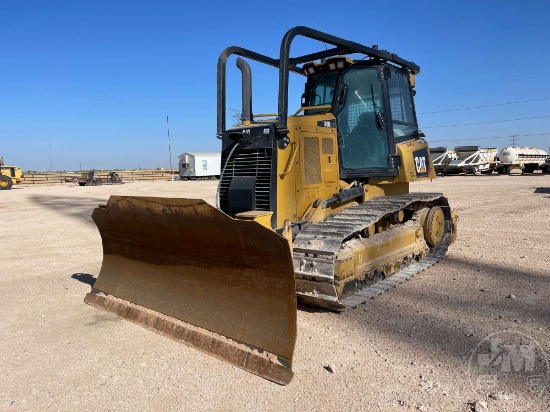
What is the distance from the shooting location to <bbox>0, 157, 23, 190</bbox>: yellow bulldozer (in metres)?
33.9

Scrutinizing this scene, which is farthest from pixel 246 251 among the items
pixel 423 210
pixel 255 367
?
pixel 423 210

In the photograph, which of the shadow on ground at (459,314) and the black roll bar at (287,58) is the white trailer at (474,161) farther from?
the shadow on ground at (459,314)

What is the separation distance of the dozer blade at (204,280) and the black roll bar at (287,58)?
1533 millimetres

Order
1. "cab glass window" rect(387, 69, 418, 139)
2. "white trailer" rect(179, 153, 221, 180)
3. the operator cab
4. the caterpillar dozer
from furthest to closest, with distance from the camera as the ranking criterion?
1. "white trailer" rect(179, 153, 221, 180)
2. "cab glass window" rect(387, 69, 418, 139)
3. the operator cab
4. the caterpillar dozer

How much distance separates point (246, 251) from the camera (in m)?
3.70

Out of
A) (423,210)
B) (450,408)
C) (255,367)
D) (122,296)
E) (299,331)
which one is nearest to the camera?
(450,408)

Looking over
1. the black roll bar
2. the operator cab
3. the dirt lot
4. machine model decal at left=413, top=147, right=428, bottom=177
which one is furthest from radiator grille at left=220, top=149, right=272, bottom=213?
machine model decal at left=413, top=147, right=428, bottom=177

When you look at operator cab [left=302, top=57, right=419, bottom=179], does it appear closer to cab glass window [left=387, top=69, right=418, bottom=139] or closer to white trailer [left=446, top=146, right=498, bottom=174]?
cab glass window [left=387, top=69, right=418, bottom=139]

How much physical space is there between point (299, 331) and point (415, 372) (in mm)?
1200

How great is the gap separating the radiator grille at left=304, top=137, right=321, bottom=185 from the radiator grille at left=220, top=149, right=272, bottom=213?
0.54 m

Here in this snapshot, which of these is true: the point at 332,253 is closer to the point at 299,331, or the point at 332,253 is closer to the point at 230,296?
the point at 299,331

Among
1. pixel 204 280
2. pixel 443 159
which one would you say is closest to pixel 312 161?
pixel 204 280

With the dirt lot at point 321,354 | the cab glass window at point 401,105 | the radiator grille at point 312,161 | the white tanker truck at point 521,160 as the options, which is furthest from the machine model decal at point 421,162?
the white tanker truck at point 521,160

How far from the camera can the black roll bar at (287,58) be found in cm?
452
